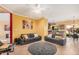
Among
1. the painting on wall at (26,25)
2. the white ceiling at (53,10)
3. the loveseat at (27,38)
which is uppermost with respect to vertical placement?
the white ceiling at (53,10)

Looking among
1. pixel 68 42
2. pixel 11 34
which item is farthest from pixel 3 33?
pixel 68 42

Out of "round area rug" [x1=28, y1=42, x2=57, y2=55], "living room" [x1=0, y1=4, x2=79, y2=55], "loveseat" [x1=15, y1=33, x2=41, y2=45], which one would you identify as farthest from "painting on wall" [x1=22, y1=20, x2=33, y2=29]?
"round area rug" [x1=28, y1=42, x2=57, y2=55]

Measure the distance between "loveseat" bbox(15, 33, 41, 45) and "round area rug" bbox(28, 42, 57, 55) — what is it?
0.11m

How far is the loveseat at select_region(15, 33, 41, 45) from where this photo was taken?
107 inches

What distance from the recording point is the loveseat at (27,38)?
8.93ft

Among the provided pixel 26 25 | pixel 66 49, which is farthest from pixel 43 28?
pixel 66 49

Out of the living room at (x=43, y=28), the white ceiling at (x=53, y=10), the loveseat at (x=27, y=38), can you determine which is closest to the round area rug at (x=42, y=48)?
the living room at (x=43, y=28)

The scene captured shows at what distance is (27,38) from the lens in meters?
2.76

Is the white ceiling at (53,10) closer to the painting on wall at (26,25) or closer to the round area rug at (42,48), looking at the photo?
the painting on wall at (26,25)

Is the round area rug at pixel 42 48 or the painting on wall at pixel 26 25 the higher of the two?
the painting on wall at pixel 26 25

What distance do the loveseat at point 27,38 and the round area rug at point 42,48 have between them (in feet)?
0.35

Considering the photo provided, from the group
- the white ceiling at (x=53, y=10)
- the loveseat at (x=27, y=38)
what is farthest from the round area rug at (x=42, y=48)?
the white ceiling at (x=53, y=10)

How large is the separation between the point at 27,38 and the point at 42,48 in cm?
38

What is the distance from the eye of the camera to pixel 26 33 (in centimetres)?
273
